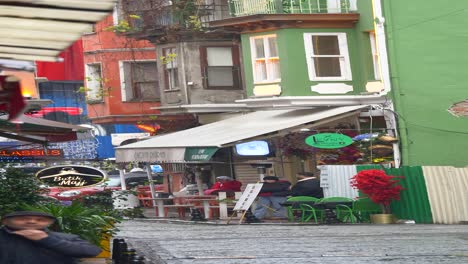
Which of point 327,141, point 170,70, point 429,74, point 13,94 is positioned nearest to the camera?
point 13,94

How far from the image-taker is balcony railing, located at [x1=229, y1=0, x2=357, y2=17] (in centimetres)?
3562

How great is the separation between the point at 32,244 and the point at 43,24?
2.08 metres

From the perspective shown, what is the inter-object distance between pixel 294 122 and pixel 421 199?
5.03 m

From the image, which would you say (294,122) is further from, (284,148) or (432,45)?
(432,45)

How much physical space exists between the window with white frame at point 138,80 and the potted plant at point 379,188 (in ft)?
61.0

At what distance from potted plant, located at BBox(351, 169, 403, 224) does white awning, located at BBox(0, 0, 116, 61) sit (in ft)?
65.4

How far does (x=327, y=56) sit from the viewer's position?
35812 millimetres

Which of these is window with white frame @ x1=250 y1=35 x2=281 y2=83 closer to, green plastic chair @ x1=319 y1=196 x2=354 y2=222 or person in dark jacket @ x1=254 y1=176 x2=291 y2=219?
person in dark jacket @ x1=254 y1=176 x2=291 y2=219

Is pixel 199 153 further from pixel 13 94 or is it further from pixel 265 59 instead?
pixel 13 94

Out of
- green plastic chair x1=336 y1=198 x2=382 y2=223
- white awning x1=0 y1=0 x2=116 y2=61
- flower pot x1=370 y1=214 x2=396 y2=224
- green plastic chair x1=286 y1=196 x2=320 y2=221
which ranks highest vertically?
white awning x1=0 y1=0 x2=116 y2=61

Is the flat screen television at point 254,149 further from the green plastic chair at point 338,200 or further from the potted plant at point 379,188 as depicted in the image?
the potted plant at point 379,188

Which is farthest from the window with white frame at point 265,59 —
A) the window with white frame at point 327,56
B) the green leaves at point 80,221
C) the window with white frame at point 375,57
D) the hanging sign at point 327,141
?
the green leaves at point 80,221

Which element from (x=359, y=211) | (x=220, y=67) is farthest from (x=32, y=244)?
(x=220, y=67)

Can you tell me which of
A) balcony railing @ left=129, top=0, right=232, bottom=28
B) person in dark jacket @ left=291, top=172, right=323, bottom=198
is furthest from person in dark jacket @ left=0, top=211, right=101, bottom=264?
balcony railing @ left=129, top=0, right=232, bottom=28
